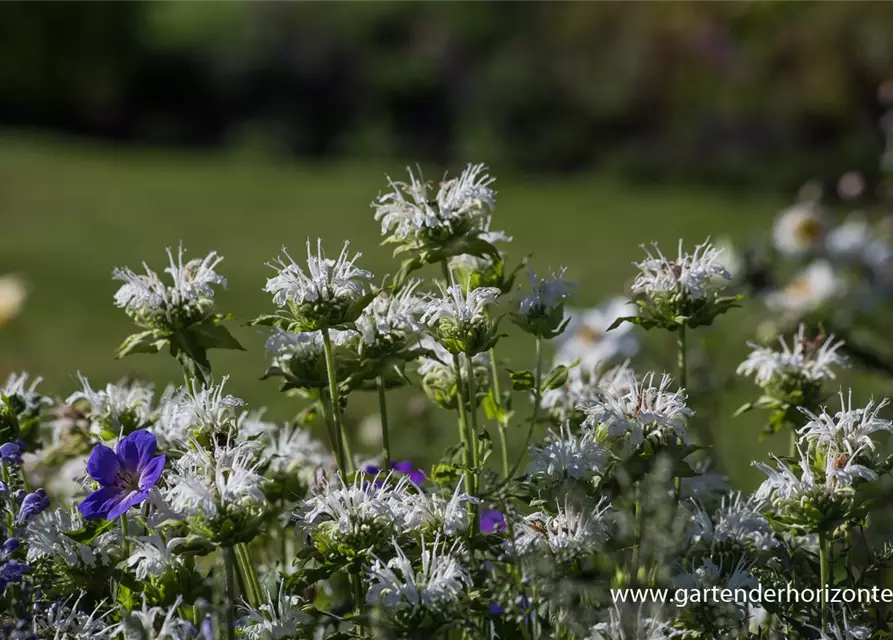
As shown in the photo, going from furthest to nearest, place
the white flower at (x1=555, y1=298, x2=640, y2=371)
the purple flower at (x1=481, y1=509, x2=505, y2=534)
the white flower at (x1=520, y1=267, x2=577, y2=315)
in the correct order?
the white flower at (x1=555, y1=298, x2=640, y2=371), the purple flower at (x1=481, y1=509, x2=505, y2=534), the white flower at (x1=520, y1=267, x2=577, y2=315)

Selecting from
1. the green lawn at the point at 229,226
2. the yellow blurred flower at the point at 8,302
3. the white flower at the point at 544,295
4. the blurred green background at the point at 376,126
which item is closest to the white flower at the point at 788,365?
the white flower at the point at 544,295

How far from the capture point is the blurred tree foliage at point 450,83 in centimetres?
1088

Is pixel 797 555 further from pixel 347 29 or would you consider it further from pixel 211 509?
pixel 347 29

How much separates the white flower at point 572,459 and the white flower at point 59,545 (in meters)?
0.50

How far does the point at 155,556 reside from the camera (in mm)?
1174

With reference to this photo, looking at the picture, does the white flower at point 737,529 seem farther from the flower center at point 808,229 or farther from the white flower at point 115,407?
the flower center at point 808,229

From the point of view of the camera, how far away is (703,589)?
4.09 ft

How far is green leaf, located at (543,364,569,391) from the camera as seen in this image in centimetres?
138

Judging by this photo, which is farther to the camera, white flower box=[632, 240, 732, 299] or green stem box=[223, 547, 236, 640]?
white flower box=[632, 240, 732, 299]

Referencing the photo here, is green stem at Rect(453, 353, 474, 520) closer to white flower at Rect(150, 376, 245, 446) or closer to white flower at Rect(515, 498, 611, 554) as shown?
A: white flower at Rect(515, 498, 611, 554)

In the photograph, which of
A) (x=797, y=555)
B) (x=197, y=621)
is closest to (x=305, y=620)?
(x=197, y=621)

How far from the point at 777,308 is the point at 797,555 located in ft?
6.06

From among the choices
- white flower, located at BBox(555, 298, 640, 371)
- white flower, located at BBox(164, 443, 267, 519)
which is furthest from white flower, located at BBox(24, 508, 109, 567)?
white flower, located at BBox(555, 298, 640, 371)

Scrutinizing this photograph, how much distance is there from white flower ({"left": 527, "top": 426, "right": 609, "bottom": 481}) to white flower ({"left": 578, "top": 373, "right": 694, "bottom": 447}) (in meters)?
0.02
